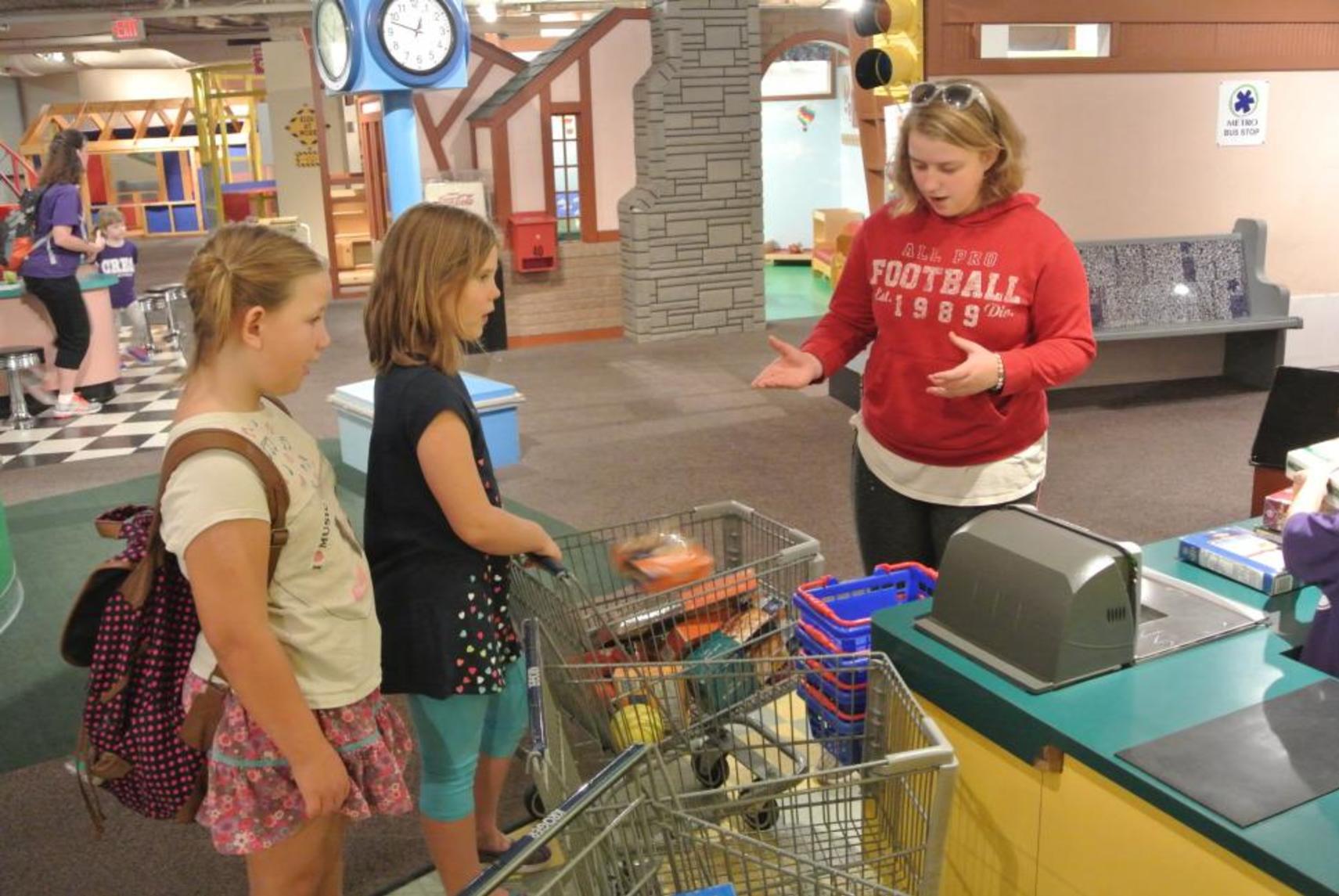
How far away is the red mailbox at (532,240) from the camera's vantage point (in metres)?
9.38

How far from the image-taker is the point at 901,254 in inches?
99.7

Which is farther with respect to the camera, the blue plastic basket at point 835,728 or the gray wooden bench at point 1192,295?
the gray wooden bench at point 1192,295

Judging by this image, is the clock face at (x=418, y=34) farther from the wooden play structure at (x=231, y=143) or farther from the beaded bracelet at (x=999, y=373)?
the wooden play structure at (x=231, y=143)

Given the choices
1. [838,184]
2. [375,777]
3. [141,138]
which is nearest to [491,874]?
[375,777]

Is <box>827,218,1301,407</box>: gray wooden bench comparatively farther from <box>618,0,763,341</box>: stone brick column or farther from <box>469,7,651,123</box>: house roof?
<box>469,7,651,123</box>: house roof

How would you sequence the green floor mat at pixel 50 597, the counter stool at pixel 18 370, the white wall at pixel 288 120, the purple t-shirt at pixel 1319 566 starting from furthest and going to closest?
the white wall at pixel 288 120, the counter stool at pixel 18 370, the green floor mat at pixel 50 597, the purple t-shirt at pixel 1319 566

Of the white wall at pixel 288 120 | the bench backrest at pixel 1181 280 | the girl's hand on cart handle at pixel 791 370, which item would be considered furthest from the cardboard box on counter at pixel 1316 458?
the white wall at pixel 288 120

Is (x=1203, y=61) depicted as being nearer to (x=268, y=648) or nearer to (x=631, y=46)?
(x=631, y=46)

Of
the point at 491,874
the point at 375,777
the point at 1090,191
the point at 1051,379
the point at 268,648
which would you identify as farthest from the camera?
the point at 1090,191

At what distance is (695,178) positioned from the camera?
9.53m

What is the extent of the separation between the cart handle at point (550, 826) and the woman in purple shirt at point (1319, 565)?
1.05 meters

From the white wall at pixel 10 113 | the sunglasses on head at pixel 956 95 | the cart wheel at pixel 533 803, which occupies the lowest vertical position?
the cart wheel at pixel 533 803

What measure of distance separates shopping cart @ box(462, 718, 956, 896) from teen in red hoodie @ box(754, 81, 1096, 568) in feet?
2.77

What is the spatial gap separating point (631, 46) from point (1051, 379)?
803 centimetres
